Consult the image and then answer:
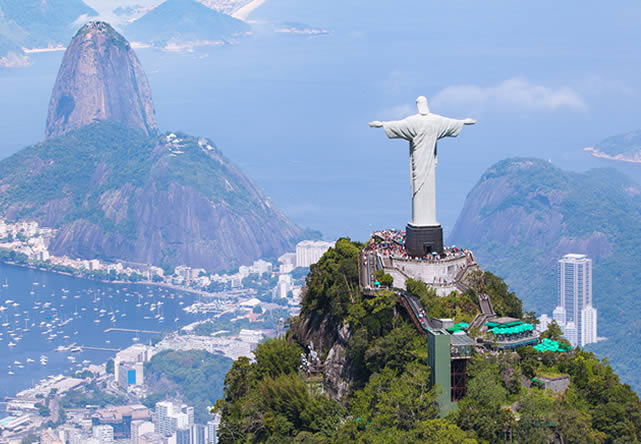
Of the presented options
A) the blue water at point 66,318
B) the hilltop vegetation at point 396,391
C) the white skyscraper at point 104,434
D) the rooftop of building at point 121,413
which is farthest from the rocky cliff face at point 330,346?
the blue water at point 66,318

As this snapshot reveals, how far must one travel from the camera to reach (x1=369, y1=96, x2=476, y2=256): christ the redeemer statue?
40.8 metres

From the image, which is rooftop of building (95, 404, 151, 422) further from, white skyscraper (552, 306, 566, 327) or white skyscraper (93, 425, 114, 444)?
white skyscraper (552, 306, 566, 327)

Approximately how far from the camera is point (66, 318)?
17138 cm

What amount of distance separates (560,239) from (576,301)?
31.8m

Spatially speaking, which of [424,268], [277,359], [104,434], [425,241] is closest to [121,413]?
[104,434]

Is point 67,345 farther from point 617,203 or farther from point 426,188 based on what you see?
point 426,188

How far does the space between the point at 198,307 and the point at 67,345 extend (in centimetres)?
2714

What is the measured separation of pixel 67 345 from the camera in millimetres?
156125

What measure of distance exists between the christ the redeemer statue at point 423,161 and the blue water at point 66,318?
105 meters

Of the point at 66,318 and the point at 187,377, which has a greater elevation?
the point at 66,318

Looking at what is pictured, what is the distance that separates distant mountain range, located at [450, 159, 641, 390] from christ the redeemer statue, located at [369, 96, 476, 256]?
97.1 metres

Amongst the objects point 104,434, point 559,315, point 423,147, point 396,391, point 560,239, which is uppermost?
point 423,147

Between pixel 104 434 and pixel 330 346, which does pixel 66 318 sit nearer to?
pixel 104 434

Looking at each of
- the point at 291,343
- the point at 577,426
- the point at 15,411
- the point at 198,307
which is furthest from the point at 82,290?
the point at 577,426
